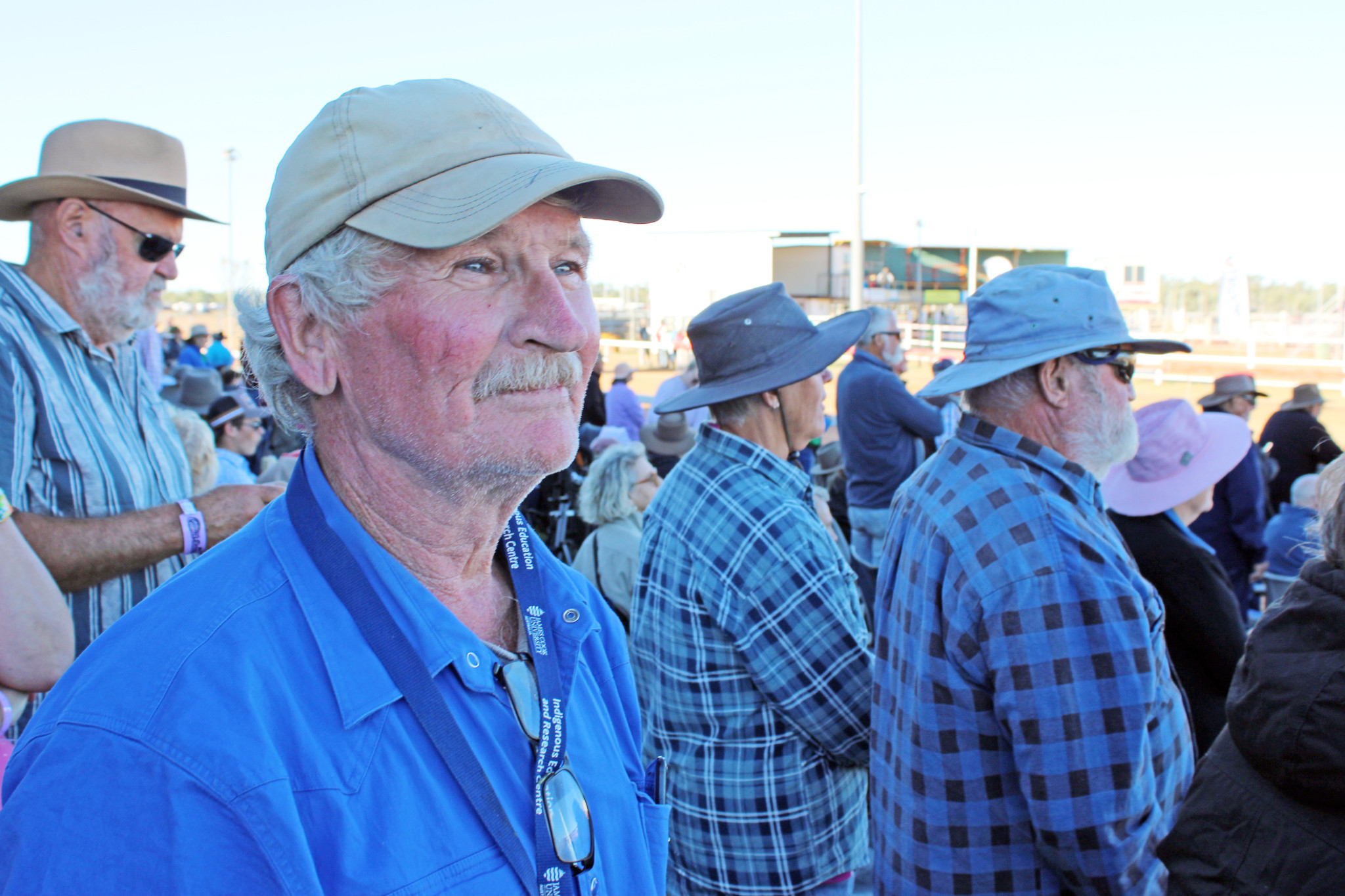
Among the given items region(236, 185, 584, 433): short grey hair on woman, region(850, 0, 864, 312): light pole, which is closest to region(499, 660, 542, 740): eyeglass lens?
region(236, 185, 584, 433): short grey hair on woman

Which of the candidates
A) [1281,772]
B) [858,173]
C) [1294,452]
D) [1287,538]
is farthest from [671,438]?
[858,173]

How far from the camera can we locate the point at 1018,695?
193 centimetres

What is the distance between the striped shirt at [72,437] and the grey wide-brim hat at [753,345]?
143 centimetres

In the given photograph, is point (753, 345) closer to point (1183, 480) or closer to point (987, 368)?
point (987, 368)

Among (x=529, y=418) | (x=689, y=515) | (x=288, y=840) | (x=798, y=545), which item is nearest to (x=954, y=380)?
(x=798, y=545)

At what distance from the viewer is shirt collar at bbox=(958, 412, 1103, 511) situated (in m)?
2.18

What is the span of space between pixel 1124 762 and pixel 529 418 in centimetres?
151

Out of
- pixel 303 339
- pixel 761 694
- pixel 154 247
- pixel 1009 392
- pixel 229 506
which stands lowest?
Result: pixel 761 694

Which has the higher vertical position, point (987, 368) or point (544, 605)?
point (987, 368)

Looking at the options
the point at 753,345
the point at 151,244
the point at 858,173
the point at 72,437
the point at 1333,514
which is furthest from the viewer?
the point at 858,173

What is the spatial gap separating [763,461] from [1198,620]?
55.3 inches

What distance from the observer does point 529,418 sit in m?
1.21

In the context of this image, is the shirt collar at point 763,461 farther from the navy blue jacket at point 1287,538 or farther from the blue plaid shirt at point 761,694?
the navy blue jacket at point 1287,538

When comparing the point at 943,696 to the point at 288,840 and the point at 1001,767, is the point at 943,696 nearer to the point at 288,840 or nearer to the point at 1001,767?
the point at 1001,767
